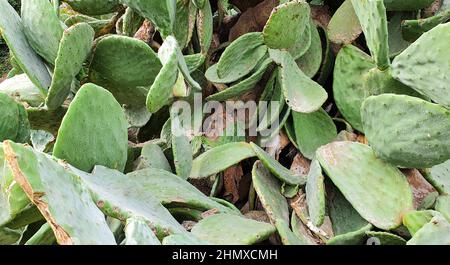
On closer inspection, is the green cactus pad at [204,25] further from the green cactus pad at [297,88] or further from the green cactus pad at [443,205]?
the green cactus pad at [443,205]

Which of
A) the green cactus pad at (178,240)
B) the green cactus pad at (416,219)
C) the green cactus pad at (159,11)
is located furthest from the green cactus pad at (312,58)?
the green cactus pad at (178,240)

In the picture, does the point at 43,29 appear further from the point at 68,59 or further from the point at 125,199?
the point at 125,199

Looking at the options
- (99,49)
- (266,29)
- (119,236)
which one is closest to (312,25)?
(266,29)

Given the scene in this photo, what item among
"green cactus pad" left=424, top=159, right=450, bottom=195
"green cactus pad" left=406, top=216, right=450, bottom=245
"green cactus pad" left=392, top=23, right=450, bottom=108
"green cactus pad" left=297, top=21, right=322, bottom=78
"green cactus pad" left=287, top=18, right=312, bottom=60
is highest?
"green cactus pad" left=392, top=23, right=450, bottom=108

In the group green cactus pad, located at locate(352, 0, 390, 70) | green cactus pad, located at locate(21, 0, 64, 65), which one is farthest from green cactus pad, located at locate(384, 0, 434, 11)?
green cactus pad, located at locate(21, 0, 64, 65)

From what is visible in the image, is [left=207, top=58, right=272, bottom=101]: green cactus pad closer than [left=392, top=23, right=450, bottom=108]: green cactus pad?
No

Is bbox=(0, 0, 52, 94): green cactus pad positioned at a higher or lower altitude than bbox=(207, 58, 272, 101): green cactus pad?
higher

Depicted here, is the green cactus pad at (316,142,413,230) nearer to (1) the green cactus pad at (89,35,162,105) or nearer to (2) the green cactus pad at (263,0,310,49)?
(2) the green cactus pad at (263,0,310,49)
